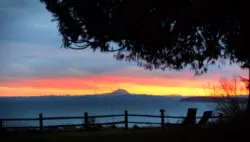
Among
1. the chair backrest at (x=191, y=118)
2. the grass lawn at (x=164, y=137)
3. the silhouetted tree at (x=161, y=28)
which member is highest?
the silhouetted tree at (x=161, y=28)

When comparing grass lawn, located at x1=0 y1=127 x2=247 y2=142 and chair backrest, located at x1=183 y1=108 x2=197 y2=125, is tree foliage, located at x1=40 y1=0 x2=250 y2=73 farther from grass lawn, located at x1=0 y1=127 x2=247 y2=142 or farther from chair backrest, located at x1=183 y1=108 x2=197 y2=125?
chair backrest, located at x1=183 y1=108 x2=197 y2=125

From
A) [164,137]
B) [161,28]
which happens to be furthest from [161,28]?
[164,137]

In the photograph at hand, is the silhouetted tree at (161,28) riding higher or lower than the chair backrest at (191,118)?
higher

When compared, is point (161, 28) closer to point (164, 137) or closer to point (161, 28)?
point (161, 28)

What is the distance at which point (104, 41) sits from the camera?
20031mm

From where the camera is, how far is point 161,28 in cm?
1866

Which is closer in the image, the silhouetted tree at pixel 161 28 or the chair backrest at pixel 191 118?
the silhouetted tree at pixel 161 28

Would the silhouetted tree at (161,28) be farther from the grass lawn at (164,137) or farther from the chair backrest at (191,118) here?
the chair backrest at (191,118)

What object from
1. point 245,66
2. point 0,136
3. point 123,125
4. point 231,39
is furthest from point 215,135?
point 123,125

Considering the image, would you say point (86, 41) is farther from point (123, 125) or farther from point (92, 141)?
point (123, 125)

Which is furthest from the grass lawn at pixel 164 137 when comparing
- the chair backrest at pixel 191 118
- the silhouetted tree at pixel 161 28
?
the chair backrest at pixel 191 118

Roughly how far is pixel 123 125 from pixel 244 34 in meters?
13.5

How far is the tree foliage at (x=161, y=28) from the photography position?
17.4 meters

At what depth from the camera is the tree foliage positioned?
1744 centimetres
